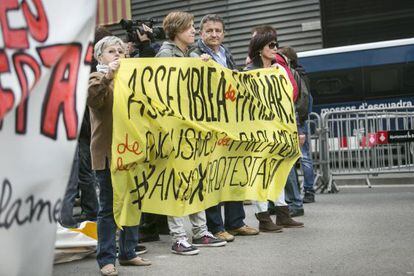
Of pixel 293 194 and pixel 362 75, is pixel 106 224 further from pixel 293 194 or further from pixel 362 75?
pixel 362 75

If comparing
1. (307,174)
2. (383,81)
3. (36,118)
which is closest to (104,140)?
(36,118)

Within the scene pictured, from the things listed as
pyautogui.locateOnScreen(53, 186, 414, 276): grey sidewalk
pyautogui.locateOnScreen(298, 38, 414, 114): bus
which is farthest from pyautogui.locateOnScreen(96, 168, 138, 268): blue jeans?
pyautogui.locateOnScreen(298, 38, 414, 114): bus

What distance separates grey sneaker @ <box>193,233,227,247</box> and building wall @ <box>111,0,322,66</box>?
10674 mm

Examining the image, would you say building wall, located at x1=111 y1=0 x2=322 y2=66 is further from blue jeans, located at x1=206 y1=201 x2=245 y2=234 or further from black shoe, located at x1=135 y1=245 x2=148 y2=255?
black shoe, located at x1=135 y1=245 x2=148 y2=255

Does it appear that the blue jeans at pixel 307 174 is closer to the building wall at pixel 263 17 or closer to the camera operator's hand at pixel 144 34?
the camera operator's hand at pixel 144 34

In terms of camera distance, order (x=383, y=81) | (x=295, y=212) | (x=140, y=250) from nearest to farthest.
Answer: (x=140, y=250)
(x=295, y=212)
(x=383, y=81)

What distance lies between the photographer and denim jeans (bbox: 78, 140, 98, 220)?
6.52 meters

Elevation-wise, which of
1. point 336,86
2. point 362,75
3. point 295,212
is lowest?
point 295,212

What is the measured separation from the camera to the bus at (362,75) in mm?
14828

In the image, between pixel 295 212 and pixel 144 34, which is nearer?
pixel 144 34

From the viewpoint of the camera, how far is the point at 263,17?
1591cm

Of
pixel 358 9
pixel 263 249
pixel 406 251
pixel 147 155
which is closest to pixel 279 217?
pixel 263 249

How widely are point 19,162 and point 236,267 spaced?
2.94 metres

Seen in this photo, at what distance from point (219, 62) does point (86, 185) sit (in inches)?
70.8
